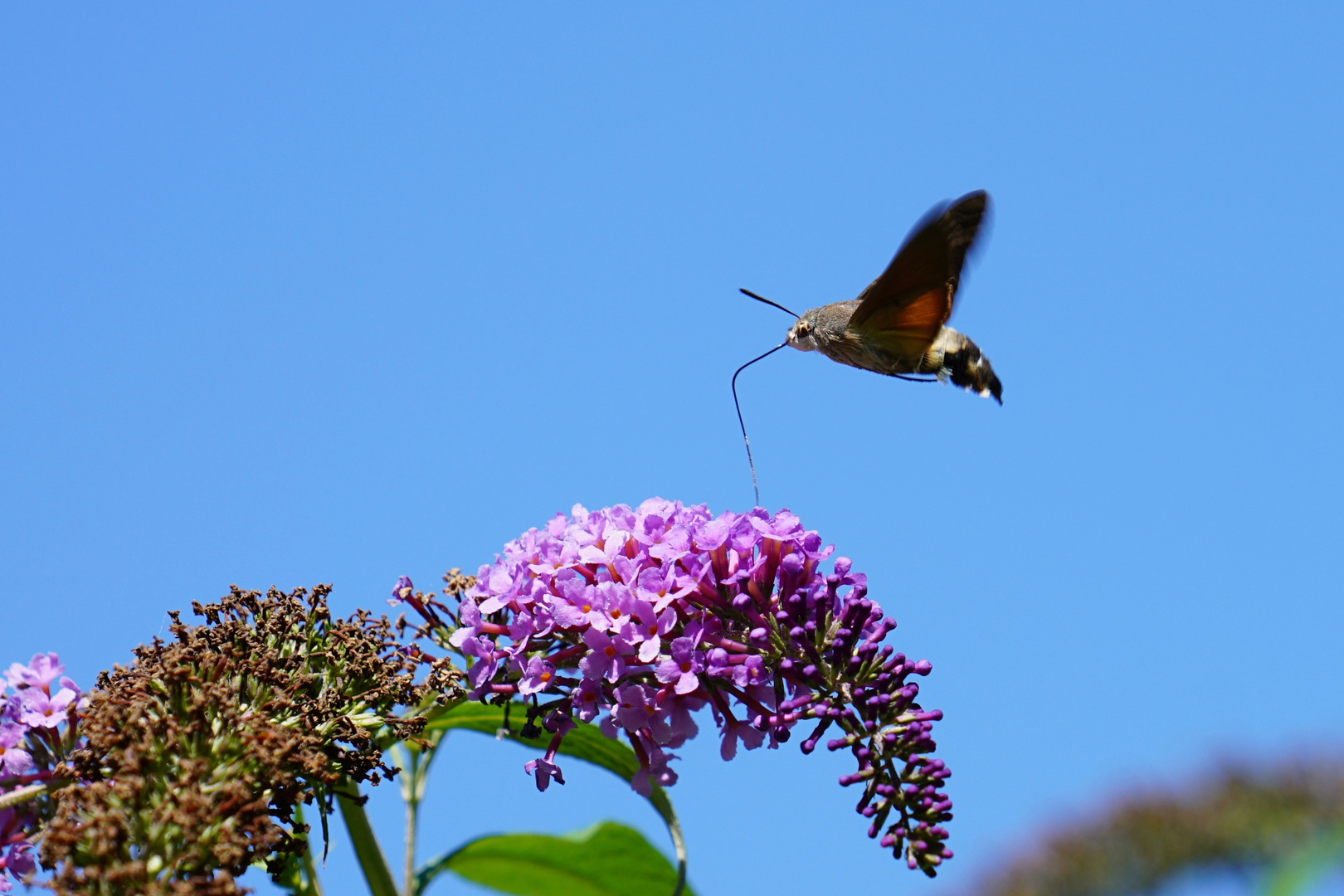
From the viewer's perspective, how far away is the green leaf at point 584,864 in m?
3.19

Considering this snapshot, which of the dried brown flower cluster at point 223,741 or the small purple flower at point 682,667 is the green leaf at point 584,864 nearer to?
the dried brown flower cluster at point 223,741

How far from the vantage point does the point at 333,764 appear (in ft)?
6.86

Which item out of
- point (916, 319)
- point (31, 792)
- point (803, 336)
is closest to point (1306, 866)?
point (916, 319)

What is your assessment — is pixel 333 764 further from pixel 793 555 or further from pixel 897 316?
pixel 897 316

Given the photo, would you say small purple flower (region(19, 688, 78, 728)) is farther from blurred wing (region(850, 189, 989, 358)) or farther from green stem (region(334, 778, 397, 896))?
blurred wing (region(850, 189, 989, 358))

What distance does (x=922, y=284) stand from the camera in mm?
2615

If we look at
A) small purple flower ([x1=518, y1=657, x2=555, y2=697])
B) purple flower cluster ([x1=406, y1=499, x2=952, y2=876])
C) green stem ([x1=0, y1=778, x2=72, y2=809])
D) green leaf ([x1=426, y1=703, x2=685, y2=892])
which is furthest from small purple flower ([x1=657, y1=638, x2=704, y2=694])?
green stem ([x1=0, y1=778, x2=72, y2=809])

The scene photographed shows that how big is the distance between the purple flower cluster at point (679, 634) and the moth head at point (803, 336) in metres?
0.82

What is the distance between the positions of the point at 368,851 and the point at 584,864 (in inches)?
29.7

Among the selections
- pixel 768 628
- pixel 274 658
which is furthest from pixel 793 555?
pixel 274 658

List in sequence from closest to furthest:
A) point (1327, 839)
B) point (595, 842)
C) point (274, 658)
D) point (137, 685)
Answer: point (137, 685) → point (274, 658) → point (1327, 839) → point (595, 842)

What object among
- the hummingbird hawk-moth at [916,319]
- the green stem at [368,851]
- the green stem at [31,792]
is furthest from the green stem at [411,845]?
the hummingbird hawk-moth at [916,319]

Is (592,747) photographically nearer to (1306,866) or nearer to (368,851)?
(368,851)

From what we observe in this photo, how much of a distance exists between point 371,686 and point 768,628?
86 cm
